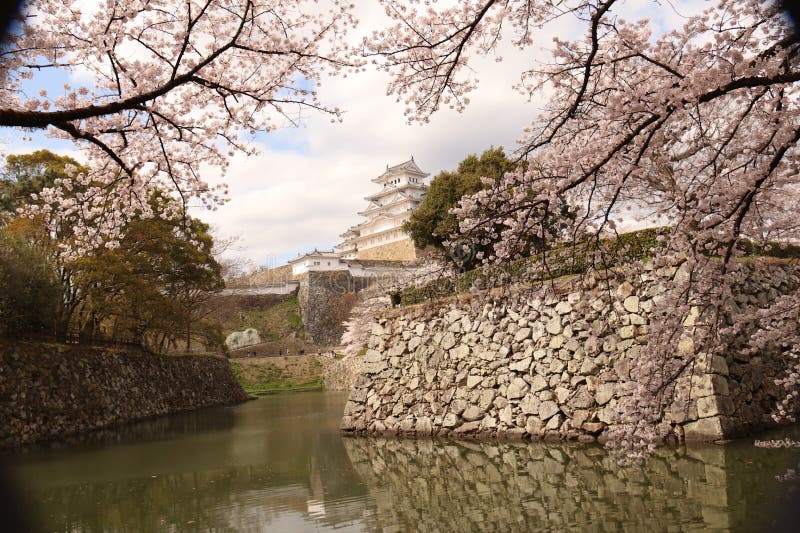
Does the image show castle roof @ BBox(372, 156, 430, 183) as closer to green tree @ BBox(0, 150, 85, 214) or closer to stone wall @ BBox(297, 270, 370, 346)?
stone wall @ BBox(297, 270, 370, 346)

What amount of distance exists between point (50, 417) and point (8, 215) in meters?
5.56

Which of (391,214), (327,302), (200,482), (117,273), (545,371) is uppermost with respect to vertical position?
(391,214)

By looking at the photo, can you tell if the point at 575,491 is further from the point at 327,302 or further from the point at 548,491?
the point at 327,302

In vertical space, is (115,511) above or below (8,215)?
below

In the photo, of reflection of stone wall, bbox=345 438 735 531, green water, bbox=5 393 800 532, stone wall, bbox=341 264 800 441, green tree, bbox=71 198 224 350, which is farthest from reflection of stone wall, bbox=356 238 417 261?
reflection of stone wall, bbox=345 438 735 531

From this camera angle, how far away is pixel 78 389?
514 inches

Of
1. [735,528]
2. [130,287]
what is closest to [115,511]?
[735,528]

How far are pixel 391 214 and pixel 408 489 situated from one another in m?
34.2

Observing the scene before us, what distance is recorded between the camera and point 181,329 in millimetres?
18188

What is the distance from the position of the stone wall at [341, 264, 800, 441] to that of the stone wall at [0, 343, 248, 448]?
6239mm

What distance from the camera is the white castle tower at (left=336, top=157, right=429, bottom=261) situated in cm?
3881

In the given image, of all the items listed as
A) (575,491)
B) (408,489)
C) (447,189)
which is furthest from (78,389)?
(575,491)

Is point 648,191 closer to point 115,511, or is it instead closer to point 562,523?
point 562,523

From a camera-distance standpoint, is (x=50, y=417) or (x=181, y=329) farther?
(x=181, y=329)
